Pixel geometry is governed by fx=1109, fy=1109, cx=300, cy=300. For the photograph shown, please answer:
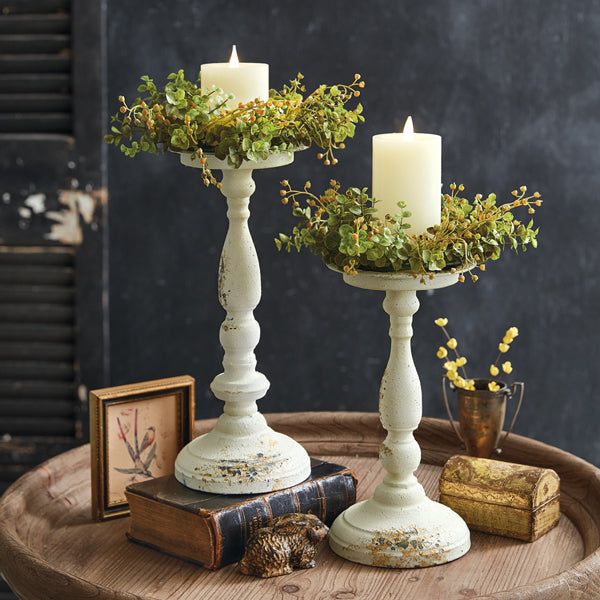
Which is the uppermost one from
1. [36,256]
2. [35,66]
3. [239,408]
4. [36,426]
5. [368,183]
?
[35,66]

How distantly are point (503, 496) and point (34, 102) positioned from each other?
1258 millimetres

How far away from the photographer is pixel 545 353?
7.09ft

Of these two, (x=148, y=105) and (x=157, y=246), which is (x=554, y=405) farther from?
(x=148, y=105)

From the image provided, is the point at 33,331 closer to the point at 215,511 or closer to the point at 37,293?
the point at 37,293

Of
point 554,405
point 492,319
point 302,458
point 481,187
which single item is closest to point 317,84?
point 481,187

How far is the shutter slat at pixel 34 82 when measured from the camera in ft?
6.75

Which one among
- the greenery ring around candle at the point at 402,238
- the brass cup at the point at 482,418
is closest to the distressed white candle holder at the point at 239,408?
the greenery ring around candle at the point at 402,238

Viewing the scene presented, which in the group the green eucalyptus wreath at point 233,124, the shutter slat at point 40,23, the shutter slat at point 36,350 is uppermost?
the shutter slat at point 40,23

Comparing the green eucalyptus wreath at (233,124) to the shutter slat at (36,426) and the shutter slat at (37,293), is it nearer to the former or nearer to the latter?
the shutter slat at (37,293)

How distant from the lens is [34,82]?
6.78 feet

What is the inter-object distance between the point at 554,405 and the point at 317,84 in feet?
2.55

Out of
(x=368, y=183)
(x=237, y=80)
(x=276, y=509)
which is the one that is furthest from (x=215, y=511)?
(x=368, y=183)

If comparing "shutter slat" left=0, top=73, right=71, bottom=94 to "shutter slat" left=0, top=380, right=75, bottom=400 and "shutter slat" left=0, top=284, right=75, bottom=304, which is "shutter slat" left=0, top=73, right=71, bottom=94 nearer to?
"shutter slat" left=0, top=284, right=75, bottom=304

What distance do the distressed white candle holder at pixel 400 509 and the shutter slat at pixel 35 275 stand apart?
1.05 meters
